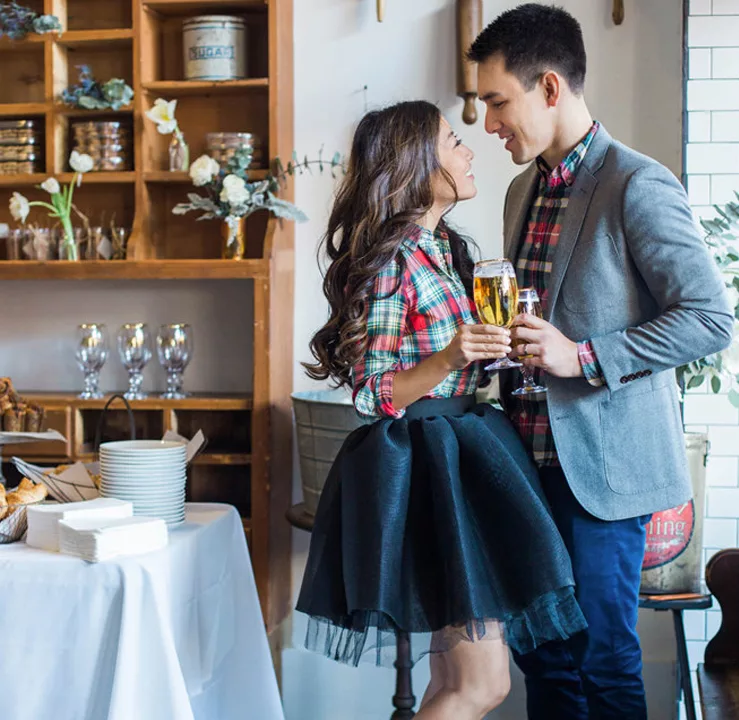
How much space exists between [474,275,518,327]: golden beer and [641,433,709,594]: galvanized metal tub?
1065mm

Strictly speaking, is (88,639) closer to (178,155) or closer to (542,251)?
(542,251)

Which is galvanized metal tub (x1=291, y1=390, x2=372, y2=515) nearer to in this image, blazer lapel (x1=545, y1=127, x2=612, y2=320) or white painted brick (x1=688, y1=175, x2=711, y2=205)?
blazer lapel (x1=545, y1=127, x2=612, y2=320)

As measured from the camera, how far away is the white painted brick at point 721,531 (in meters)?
3.08

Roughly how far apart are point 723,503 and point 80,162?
230 cm

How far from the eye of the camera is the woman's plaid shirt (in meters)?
1.98

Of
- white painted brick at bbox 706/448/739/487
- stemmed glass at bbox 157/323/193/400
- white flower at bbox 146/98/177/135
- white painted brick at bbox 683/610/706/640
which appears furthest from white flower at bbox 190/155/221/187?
white painted brick at bbox 683/610/706/640

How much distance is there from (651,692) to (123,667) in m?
2.12

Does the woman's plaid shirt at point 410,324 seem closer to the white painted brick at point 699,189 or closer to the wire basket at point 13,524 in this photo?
the wire basket at point 13,524

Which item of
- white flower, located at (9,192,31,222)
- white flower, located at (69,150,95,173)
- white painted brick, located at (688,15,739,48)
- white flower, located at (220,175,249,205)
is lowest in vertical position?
white flower, located at (9,192,31,222)

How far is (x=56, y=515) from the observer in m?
1.98

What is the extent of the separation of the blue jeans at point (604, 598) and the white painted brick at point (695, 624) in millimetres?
1163

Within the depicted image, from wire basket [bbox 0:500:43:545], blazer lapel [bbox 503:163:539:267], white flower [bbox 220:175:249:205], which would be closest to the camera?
Result: wire basket [bbox 0:500:43:545]

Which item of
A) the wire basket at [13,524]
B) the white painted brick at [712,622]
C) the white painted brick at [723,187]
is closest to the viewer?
the wire basket at [13,524]

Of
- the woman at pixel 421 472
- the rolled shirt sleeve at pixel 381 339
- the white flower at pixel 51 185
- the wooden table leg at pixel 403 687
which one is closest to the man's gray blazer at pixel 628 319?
the woman at pixel 421 472
